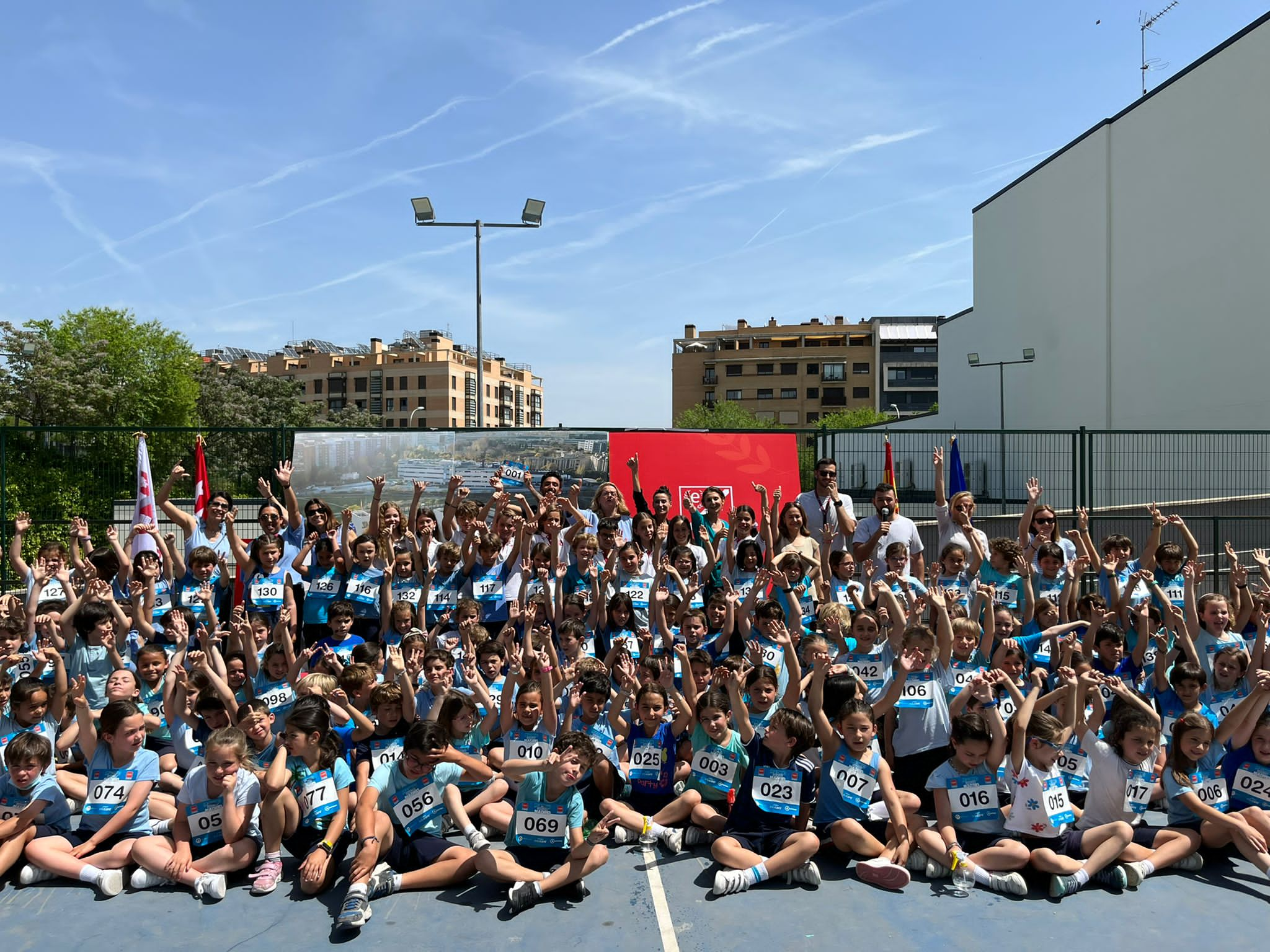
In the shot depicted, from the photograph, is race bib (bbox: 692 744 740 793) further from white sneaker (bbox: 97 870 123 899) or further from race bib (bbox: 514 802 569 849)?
white sneaker (bbox: 97 870 123 899)

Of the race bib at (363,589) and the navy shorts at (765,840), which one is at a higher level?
the race bib at (363,589)

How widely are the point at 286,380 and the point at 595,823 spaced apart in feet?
223

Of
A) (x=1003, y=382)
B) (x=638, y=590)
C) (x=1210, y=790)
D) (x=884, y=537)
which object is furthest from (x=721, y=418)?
(x=1210, y=790)

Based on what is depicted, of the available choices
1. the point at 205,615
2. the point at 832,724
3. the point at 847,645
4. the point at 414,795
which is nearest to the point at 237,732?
the point at 414,795

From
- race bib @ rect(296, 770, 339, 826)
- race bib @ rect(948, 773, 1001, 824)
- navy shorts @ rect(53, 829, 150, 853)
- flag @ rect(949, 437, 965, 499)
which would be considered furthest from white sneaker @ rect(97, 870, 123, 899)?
flag @ rect(949, 437, 965, 499)

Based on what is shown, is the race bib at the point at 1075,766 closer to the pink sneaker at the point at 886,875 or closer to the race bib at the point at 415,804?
the pink sneaker at the point at 886,875

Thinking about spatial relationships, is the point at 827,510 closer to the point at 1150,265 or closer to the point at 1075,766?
the point at 1075,766

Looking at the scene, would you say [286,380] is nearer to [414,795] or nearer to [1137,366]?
[1137,366]

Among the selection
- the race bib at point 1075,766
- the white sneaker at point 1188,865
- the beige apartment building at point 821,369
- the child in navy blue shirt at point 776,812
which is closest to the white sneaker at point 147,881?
the child in navy blue shirt at point 776,812

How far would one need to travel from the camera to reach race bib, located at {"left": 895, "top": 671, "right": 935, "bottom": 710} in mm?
6477

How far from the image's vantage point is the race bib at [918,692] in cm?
648

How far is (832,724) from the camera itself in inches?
241

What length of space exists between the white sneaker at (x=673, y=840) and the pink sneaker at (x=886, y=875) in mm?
1149

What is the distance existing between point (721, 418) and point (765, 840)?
78628mm
